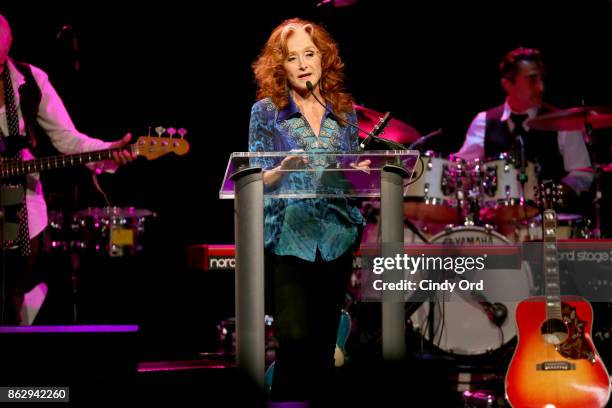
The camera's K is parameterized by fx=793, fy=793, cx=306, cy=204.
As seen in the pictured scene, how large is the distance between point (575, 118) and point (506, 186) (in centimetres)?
69

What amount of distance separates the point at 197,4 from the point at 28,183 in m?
2.27

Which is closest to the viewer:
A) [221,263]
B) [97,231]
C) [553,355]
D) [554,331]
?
[553,355]

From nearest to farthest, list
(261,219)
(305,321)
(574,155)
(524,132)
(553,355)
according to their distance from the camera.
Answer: (261,219) → (305,321) → (553,355) → (574,155) → (524,132)

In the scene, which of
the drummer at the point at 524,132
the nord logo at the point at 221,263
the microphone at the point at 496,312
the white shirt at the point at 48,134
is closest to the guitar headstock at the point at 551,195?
the microphone at the point at 496,312

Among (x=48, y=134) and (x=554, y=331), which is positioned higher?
(x=48, y=134)

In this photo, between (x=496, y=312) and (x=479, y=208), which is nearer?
(x=496, y=312)

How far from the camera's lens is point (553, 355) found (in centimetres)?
428

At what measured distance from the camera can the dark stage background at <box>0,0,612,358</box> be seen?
254 inches

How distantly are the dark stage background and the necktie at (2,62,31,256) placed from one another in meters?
1.09

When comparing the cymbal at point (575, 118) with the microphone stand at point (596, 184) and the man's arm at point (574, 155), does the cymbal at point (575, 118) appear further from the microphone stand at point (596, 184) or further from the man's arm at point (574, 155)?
the man's arm at point (574, 155)

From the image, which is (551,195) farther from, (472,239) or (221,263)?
(221,263)

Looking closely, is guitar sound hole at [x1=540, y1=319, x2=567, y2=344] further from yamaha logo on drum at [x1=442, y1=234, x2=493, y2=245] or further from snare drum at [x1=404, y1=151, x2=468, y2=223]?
snare drum at [x1=404, y1=151, x2=468, y2=223]

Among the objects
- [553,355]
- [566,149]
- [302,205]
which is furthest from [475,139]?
[302,205]

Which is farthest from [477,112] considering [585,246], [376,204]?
[585,246]
